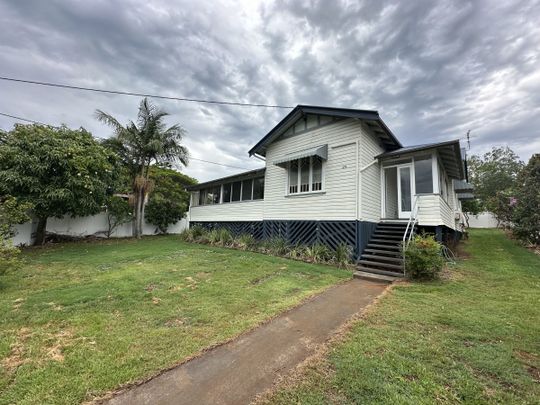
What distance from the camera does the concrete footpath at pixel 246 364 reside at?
7.93ft

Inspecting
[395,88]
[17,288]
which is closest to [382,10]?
[395,88]

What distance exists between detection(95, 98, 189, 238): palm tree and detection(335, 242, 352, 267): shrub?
13036mm

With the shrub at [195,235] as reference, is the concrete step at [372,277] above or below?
below

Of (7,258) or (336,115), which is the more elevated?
(336,115)

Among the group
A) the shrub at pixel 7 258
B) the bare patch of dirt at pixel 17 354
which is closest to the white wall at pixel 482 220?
the bare patch of dirt at pixel 17 354

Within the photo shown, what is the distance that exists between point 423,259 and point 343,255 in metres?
2.70

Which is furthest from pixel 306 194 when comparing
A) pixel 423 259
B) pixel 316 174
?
pixel 423 259

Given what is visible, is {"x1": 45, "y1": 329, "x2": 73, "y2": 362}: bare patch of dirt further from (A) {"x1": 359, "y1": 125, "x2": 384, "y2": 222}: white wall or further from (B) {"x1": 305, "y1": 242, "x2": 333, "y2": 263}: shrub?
(A) {"x1": 359, "y1": 125, "x2": 384, "y2": 222}: white wall

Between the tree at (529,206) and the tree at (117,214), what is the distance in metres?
23.8

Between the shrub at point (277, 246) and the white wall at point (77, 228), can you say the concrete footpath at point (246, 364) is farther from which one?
the white wall at point (77, 228)

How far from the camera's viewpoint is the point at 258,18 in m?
10.1

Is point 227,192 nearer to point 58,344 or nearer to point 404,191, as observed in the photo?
point 404,191

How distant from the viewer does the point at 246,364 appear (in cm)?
297

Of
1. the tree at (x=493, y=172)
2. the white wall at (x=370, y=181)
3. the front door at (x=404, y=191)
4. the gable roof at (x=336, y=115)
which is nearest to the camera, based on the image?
the gable roof at (x=336, y=115)
